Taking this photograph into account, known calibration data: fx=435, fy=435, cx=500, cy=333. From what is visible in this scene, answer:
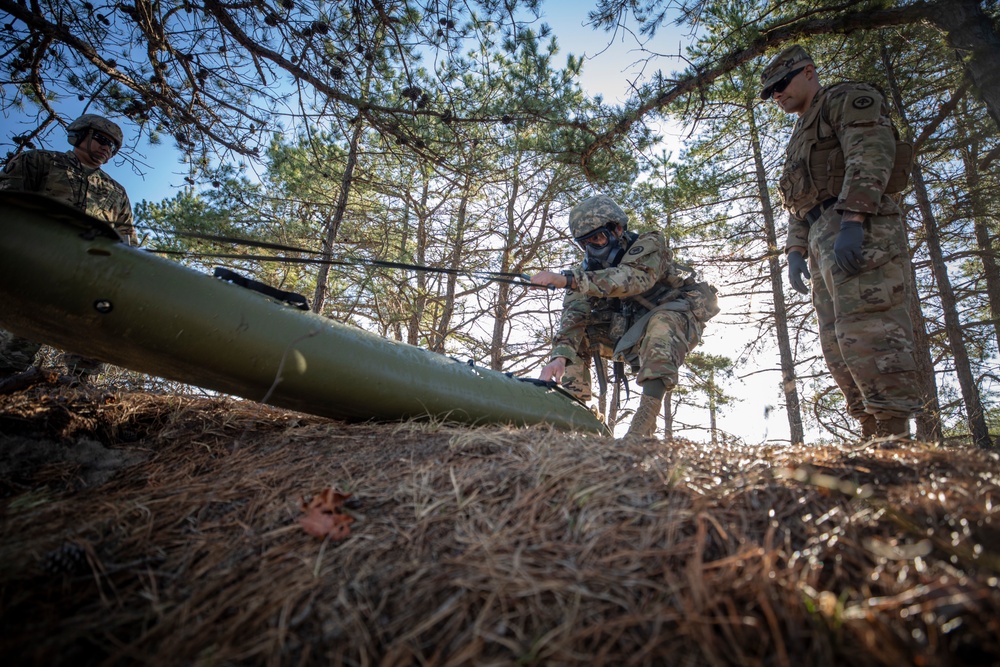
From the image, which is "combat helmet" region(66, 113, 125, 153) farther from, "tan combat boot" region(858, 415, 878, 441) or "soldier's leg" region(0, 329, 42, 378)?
"tan combat boot" region(858, 415, 878, 441)

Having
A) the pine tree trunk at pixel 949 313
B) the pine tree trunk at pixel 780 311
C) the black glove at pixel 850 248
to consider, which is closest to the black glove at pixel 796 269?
the black glove at pixel 850 248

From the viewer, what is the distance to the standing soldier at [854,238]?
2.37 meters

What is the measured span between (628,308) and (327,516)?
326cm

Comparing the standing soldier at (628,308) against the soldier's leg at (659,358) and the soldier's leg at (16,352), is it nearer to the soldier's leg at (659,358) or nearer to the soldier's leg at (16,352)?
the soldier's leg at (659,358)

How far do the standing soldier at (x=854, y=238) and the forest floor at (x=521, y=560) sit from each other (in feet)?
3.72

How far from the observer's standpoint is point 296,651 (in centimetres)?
80

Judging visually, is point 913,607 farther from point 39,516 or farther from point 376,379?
point 39,516

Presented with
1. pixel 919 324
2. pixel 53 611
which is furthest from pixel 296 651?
pixel 919 324

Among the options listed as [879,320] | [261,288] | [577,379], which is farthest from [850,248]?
[261,288]

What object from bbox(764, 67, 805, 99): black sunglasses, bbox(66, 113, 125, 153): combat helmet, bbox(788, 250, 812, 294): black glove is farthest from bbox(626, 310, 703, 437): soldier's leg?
bbox(66, 113, 125, 153): combat helmet

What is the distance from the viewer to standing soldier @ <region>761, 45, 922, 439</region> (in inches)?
93.4

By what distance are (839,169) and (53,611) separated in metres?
3.99

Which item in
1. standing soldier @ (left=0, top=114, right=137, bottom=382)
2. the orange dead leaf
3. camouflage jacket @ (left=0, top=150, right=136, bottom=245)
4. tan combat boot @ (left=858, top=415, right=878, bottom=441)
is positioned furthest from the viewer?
camouflage jacket @ (left=0, top=150, right=136, bottom=245)

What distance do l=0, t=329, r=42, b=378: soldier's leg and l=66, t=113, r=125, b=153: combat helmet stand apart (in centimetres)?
187
